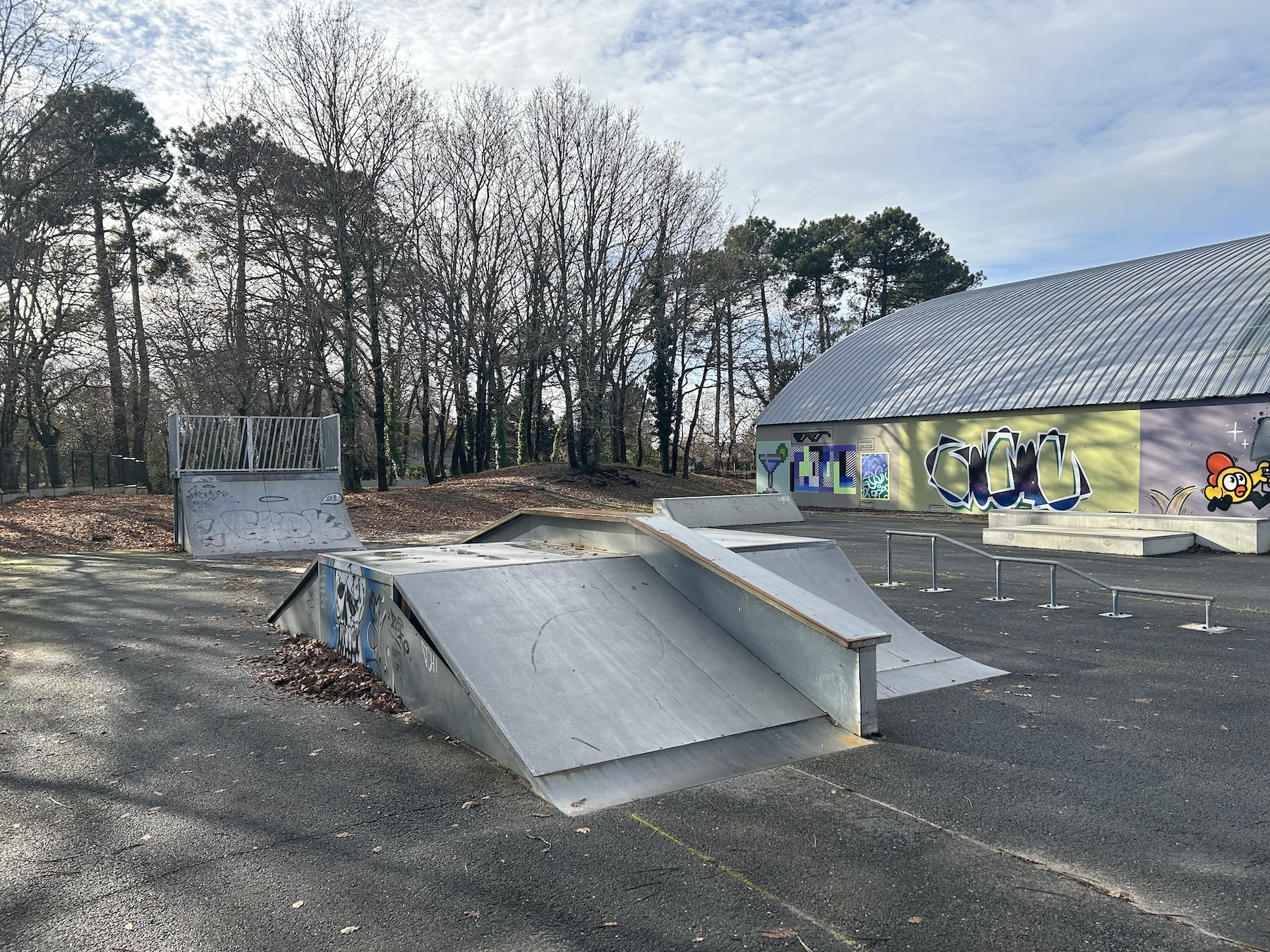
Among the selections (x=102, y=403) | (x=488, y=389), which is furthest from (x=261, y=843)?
(x=102, y=403)

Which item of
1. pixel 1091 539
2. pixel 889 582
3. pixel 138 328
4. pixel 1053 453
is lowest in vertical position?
pixel 889 582

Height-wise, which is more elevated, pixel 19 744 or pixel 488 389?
pixel 488 389

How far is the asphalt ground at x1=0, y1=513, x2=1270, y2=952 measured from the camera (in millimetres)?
3275

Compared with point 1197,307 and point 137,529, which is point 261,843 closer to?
point 137,529

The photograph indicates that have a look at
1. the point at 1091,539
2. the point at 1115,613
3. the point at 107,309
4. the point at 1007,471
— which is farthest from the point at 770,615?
the point at 107,309

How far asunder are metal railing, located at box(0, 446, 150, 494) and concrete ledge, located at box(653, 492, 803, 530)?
18805mm

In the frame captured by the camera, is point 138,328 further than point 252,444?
Yes

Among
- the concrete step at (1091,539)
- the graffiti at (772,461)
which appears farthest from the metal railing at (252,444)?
the graffiti at (772,461)

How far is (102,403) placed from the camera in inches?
1463

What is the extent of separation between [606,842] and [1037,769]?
2687 millimetres

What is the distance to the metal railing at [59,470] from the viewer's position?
80.7 feet

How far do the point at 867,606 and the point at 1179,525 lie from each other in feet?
42.3

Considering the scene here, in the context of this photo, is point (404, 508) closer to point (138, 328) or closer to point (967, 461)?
point (138, 328)

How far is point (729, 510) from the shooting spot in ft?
74.9
